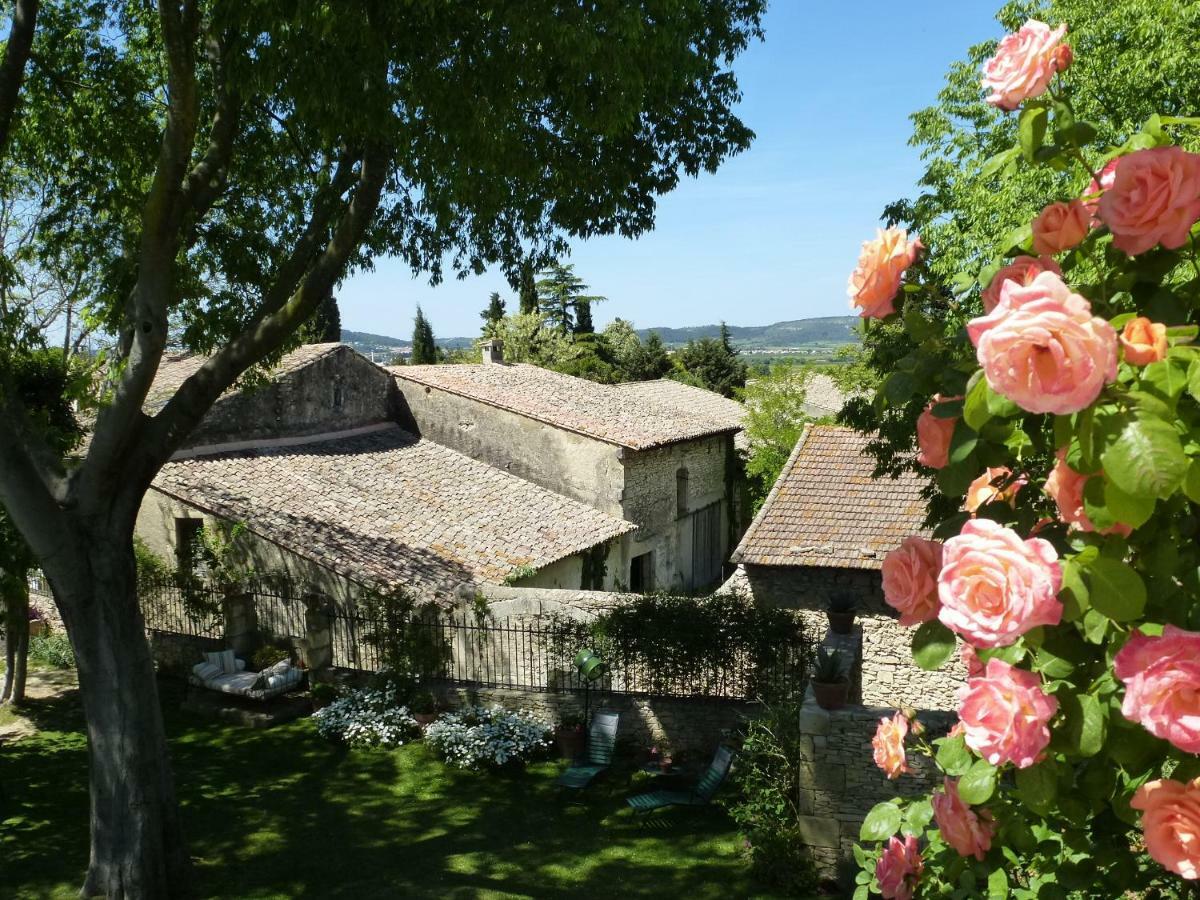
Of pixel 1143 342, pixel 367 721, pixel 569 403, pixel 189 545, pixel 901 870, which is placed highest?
A: pixel 569 403

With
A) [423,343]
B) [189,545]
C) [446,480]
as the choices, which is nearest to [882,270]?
[189,545]

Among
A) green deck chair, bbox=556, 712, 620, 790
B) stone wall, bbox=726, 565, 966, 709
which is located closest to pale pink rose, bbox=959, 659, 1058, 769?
green deck chair, bbox=556, 712, 620, 790

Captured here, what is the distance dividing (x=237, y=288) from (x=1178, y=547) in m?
9.36

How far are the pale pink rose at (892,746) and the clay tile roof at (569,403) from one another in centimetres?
1804

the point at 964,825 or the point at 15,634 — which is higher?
the point at 964,825

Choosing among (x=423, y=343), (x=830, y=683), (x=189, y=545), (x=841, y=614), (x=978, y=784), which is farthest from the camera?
(x=423, y=343)

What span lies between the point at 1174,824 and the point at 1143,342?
104 cm

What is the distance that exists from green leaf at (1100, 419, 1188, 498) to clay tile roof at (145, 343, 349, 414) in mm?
18957

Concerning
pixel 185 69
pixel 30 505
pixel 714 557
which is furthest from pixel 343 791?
pixel 714 557

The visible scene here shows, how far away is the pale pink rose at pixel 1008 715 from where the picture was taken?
201 centimetres

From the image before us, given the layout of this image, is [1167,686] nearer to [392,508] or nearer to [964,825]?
[964,825]

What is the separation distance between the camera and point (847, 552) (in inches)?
649

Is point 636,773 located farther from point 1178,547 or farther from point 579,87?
point 1178,547

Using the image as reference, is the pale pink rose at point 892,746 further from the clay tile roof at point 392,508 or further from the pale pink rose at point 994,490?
the clay tile roof at point 392,508
